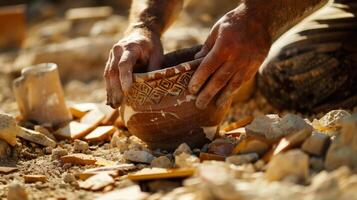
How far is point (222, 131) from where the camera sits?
113 inches

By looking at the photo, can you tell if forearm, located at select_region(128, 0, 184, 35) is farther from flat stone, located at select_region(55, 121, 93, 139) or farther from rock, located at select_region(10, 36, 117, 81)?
rock, located at select_region(10, 36, 117, 81)

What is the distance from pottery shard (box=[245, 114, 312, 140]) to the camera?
2.28m

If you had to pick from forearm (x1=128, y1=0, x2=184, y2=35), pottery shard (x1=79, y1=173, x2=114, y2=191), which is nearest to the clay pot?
pottery shard (x1=79, y1=173, x2=114, y2=191)

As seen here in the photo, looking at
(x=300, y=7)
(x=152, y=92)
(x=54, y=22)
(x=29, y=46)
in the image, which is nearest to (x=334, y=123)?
(x=300, y=7)

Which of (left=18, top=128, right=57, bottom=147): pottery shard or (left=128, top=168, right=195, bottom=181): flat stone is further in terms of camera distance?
(left=18, top=128, right=57, bottom=147): pottery shard

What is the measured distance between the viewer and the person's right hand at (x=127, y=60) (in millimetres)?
2441

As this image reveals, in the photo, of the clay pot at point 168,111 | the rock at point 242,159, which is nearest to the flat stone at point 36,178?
the clay pot at point 168,111

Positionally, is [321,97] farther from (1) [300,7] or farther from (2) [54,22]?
(2) [54,22]

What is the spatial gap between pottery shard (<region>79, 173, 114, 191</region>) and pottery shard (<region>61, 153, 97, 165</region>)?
0.92 feet

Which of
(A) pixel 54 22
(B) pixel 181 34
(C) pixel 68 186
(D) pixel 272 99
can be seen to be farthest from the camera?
(A) pixel 54 22

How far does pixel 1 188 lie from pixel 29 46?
4.31m

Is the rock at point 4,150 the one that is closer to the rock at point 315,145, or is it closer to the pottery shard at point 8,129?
the pottery shard at point 8,129

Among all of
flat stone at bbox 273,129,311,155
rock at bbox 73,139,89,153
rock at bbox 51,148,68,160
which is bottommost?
rock at bbox 73,139,89,153

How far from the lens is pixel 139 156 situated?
242 cm
